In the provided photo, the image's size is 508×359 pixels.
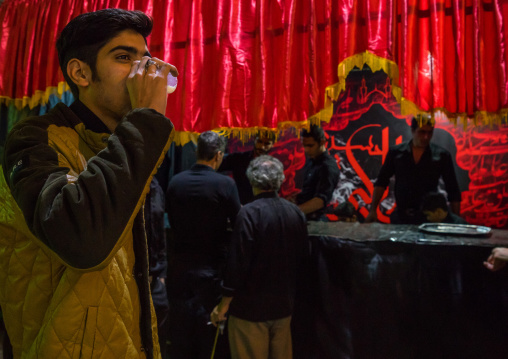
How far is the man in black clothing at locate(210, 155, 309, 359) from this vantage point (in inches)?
95.7

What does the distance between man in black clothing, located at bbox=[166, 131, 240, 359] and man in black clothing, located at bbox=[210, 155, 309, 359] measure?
24cm

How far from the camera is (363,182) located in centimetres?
711

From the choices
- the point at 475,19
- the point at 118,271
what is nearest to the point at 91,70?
the point at 118,271

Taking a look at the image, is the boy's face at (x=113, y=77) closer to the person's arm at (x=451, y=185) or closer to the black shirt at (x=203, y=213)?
the black shirt at (x=203, y=213)

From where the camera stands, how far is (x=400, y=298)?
2.48 meters

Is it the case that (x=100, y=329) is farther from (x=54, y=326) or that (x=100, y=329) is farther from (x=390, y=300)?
(x=390, y=300)

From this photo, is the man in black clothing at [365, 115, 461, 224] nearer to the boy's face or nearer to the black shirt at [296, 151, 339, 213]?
the black shirt at [296, 151, 339, 213]

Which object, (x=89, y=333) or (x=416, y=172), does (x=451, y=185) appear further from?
(x=89, y=333)

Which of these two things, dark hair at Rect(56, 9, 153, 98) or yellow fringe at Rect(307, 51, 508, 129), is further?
yellow fringe at Rect(307, 51, 508, 129)

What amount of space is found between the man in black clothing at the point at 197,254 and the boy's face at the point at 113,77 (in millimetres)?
1786

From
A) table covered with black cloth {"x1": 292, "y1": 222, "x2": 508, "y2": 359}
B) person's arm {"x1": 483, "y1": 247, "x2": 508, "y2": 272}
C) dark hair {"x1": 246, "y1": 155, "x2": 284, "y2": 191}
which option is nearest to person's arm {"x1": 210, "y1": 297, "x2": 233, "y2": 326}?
table covered with black cloth {"x1": 292, "y1": 222, "x2": 508, "y2": 359}

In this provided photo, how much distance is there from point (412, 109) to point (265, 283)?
1363 mm

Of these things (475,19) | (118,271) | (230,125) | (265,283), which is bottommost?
(265,283)

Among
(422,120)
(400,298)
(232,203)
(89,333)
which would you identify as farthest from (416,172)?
(89,333)
